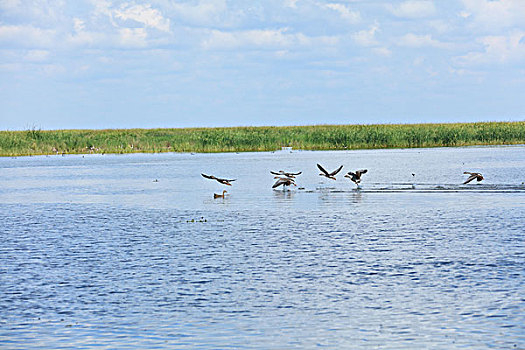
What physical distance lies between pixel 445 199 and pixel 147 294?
18.1 metres

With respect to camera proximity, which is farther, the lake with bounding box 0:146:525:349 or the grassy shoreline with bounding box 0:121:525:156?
the grassy shoreline with bounding box 0:121:525:156

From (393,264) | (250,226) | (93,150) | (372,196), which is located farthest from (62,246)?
(93,150)

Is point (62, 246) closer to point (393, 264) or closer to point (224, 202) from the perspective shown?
point (393, 264)

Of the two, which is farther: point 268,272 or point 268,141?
point 268,141

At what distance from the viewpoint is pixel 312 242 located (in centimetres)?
1850

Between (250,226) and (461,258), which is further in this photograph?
(250,226)

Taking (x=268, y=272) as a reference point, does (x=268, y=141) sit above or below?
above

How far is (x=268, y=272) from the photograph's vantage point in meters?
14.8

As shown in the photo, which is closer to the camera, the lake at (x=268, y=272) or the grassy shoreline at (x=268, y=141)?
the lake at (x=268, y=272)

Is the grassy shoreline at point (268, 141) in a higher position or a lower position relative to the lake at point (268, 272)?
higher

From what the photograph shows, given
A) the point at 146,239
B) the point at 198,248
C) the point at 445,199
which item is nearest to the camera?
the point at 198,248

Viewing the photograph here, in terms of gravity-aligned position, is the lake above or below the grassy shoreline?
below

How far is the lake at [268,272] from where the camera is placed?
34.6 feet

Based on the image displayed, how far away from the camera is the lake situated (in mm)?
10531
